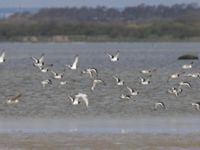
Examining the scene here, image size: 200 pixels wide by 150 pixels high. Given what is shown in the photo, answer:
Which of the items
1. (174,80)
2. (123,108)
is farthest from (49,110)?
(174,80)

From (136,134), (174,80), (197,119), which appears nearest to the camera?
(136,134)

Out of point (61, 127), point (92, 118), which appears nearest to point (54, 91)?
point (92, 118)

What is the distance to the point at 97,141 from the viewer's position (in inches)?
822

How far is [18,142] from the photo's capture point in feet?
68.1

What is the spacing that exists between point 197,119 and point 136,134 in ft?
14.0

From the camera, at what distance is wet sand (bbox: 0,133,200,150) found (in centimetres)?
1995

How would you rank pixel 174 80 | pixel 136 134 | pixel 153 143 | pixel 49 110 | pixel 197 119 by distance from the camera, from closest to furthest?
1. pixel 153 143
2. pixel 136 134
3. pixel 197 119
4. pixel 49 110
5. pixel 174 80

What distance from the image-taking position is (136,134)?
2220cm

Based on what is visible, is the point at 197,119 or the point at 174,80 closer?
the point at 197,119

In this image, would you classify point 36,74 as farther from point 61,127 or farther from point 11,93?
point 61,127

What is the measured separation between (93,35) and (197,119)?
413 feet

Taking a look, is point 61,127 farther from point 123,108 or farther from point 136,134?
point 123,108

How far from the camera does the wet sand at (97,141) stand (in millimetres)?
19953

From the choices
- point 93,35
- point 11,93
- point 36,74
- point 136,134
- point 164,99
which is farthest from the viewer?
point 93,35
